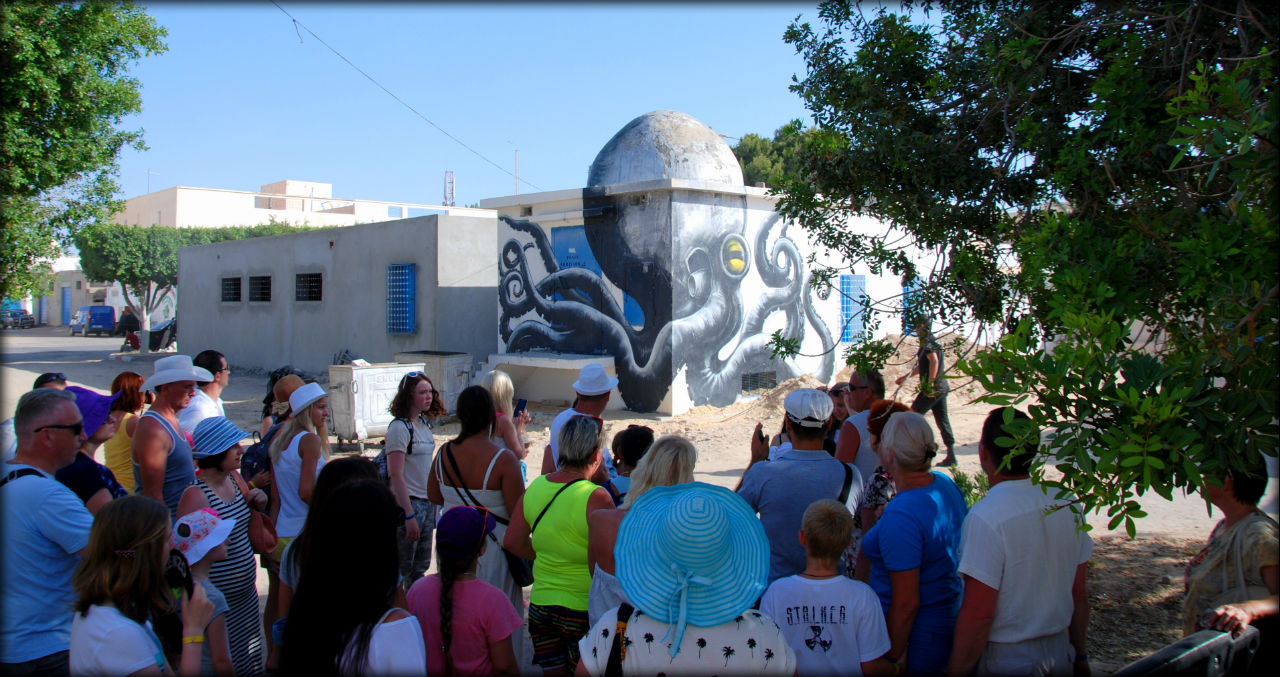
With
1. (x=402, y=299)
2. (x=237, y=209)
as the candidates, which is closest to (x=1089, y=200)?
(x=402, y=299)

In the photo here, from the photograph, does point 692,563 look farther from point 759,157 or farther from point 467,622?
point 759,157

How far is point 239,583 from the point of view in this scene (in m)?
3.56

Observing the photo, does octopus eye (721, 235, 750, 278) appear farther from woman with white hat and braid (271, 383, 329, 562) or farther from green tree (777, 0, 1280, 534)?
woman with white hat and braid (271, 383, 329, 562)

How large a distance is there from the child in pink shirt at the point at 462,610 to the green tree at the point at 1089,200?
5.72 feet

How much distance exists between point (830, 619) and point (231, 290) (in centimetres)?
2427

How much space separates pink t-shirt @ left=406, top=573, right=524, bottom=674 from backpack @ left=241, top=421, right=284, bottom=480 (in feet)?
7.30

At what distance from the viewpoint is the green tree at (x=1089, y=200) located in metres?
2.24

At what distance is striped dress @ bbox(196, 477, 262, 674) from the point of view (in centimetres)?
353

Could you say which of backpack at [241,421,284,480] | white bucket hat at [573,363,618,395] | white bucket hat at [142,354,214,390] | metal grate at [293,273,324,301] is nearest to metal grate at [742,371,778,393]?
white bucket hat at [573,363,618,395]

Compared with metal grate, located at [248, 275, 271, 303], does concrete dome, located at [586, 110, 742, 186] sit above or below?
above

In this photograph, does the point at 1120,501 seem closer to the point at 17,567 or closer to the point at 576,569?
the point at 576,569

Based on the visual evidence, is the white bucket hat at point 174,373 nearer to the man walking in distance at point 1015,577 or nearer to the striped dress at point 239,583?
the striped dress at point 239,583

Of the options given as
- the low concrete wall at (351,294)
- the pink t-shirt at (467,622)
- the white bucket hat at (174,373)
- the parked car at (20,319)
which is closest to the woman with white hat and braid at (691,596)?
the pink t-shirt at (467,622)

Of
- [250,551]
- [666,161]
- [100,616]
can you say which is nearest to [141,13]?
[666,161]
